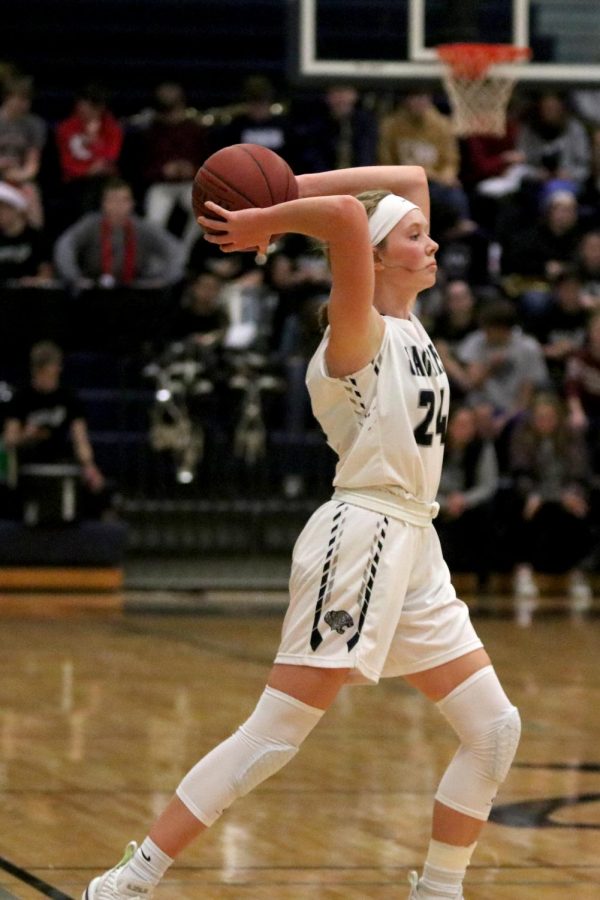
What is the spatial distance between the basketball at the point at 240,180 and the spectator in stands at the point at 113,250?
959 cm

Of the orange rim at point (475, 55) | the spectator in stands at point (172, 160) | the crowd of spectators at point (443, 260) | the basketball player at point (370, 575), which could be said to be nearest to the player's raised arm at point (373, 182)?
the basketball player at point (370, 575)

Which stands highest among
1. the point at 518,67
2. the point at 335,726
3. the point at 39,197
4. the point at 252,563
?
the point at 518,67

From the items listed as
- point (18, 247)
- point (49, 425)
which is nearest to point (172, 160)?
point (18, 247)

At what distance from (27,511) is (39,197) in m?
3.57

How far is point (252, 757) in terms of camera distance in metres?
4.00

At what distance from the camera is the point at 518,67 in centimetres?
1091

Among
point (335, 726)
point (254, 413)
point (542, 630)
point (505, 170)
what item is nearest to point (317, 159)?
point (505, 170)

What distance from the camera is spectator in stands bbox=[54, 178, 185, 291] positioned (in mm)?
13578

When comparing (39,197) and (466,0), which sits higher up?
(466,0)

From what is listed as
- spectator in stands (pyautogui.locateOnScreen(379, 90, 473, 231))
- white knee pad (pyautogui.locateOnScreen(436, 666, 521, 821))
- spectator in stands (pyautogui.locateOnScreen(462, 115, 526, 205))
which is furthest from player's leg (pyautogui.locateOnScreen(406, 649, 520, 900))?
spectator in stands (pyautogui.locateOnScreen(462, 115, 526, 205))

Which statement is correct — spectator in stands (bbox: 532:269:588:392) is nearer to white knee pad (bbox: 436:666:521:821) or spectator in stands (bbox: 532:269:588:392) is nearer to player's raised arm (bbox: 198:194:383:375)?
white knee pad (bbox: 436:666:521:821)

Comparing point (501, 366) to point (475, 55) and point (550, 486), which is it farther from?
point (475, 55)

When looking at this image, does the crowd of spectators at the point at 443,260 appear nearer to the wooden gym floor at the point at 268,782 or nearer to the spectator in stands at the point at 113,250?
the spectator in stands at the point at 113,250

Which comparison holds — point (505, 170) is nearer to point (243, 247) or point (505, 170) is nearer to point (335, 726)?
point (335, 726)
